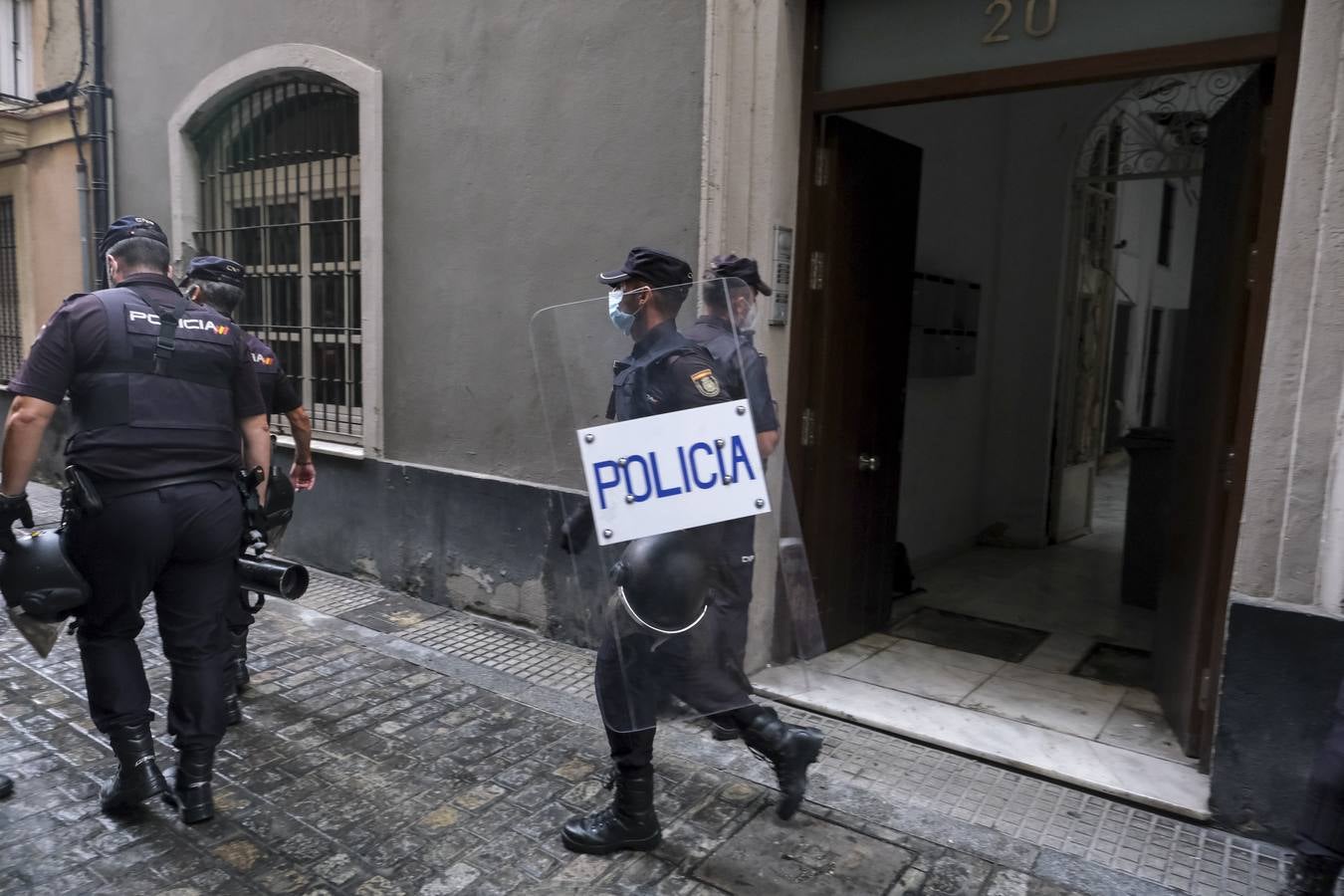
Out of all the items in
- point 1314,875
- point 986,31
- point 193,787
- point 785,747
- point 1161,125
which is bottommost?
point 193,787

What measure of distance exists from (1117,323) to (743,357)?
34.9 ft

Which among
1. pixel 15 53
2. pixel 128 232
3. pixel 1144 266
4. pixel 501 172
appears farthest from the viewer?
pixel 1144 266

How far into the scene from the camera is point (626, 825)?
296 centimetres

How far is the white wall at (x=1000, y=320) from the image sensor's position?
6.69 metres

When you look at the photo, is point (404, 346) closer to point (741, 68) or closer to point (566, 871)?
point (741, 68)

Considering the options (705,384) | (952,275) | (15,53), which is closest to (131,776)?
(705,384)

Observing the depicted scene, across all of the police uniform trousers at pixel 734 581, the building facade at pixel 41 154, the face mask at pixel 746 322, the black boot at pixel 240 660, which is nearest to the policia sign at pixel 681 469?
the police uniform trousers at pixel 734 581

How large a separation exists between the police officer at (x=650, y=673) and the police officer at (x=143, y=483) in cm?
141

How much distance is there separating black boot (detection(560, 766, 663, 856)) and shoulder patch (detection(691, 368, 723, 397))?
1238 millimetres

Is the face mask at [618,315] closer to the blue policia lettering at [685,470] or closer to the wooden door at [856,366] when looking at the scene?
the blue policia lettering at [685,470]

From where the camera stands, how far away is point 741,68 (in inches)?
165

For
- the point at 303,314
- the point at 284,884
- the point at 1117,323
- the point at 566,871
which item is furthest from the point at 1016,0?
the point at 1117,323

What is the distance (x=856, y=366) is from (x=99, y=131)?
21.9 ft

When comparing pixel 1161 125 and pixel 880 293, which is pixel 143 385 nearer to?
pixel 880 293
